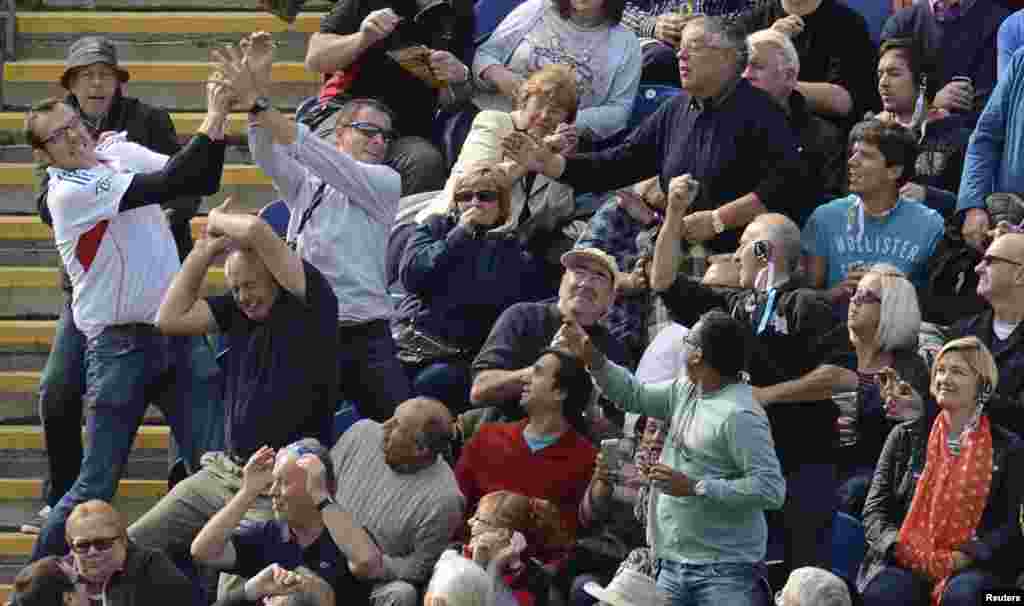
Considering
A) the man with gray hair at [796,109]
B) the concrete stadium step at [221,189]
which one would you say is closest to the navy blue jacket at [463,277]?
the man with gray hair at [796,109]

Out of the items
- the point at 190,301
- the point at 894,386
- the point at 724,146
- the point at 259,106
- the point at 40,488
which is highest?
the point at 259,106

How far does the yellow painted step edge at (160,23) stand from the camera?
46.4 ft

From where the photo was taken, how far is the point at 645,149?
38.4 feet

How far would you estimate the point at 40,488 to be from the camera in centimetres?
1235

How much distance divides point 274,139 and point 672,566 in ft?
8.05

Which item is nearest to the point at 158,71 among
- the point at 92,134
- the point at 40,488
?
the point at 92,134

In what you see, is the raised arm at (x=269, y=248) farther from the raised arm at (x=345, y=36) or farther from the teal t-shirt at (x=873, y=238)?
the teal t-shirt at (x=873, y=238)

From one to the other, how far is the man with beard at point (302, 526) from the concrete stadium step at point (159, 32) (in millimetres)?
4185

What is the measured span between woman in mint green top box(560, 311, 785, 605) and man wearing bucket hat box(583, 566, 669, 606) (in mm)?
83

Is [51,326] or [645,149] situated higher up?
[645,149]

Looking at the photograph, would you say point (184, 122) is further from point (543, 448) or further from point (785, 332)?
point (785, 332)

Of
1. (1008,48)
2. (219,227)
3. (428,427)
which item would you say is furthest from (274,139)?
(1008,48)

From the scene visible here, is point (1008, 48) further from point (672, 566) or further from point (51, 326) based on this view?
point (51, 326)

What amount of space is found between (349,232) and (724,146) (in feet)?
4.91
